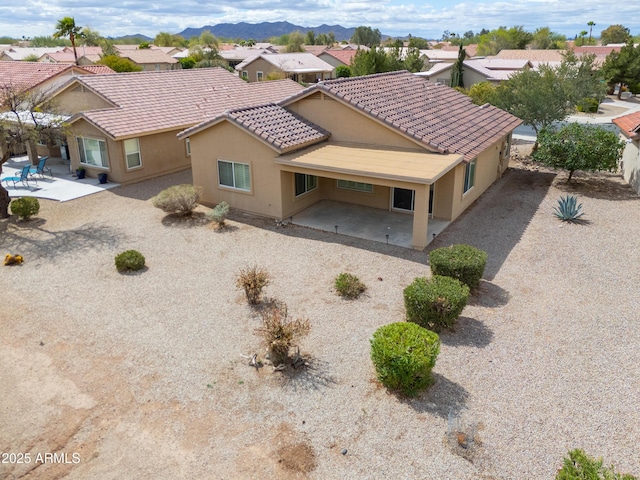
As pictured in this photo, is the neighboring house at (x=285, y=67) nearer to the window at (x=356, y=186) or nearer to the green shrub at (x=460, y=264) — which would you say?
the window at (x=356, y=186)

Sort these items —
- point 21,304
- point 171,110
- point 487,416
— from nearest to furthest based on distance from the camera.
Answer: point 487,416
point 21,304
point 171,110

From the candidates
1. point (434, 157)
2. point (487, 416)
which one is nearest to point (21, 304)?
point (487, 416)

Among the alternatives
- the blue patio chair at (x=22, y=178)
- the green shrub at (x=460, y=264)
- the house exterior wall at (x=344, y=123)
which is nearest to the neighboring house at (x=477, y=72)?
the house exterior wall at (x=344, y=123)

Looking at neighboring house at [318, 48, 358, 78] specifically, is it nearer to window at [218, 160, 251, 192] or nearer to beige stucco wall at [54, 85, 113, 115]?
beige stucco wall at [54, 85, 113, 115]

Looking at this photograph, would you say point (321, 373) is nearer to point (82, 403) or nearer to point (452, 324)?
point (452, 324)

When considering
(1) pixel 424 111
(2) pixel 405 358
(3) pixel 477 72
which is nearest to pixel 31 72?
(1) pixel 424 111

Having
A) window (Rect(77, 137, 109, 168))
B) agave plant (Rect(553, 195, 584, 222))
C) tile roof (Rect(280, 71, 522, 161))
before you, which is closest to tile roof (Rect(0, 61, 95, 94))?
window (Rect(77, 137, 109, 168))

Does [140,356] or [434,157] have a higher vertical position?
[434,157]
